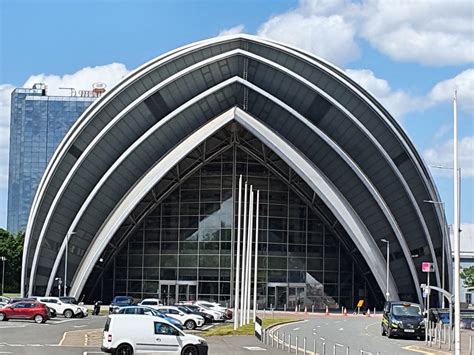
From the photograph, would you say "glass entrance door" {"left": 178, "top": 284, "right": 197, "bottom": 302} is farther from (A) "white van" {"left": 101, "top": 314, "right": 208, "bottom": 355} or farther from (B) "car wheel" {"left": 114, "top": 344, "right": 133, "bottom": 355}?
(B) "car wheel" {"left": 114, "top": 344, "right": 133, "bottom": 355}

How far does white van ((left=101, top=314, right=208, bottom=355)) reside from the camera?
31.9 metres

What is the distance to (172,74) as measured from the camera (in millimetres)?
84062

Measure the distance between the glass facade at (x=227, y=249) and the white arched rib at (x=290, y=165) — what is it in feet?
24.7

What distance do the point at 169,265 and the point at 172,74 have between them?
21157 mm

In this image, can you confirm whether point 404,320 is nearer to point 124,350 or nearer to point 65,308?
point 124,350

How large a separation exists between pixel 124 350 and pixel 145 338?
85cm

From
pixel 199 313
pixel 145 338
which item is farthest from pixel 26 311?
pixel 145 338

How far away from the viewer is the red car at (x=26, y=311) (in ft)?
200

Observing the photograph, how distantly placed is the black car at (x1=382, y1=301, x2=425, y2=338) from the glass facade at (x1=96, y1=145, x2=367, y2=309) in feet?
146

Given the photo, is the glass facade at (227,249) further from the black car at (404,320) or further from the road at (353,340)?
the black car at (404,320)

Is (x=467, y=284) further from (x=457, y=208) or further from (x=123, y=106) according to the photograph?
(x=457, y=208)

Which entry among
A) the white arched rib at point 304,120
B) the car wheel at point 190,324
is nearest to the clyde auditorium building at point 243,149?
the white arched rib at point 304,120

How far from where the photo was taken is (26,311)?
202 ft

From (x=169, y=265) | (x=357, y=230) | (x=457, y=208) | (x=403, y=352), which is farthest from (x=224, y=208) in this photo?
(x=457, y=208)
